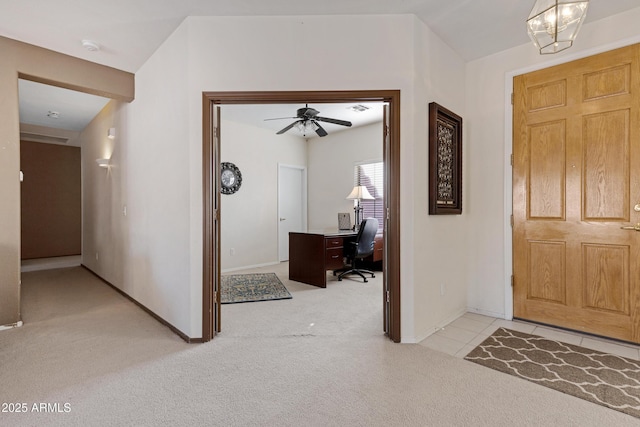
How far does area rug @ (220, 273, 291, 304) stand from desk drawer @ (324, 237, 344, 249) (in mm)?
817

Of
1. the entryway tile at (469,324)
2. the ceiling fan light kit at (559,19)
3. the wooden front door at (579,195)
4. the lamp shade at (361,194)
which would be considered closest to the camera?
the ceiling fan light kit at (559,19)

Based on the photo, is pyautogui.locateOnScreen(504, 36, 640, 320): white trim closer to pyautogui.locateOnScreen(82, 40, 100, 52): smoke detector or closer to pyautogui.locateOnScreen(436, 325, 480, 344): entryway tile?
pyautogui.locateOnScreen(436, 325, 480, 344): entryway tile

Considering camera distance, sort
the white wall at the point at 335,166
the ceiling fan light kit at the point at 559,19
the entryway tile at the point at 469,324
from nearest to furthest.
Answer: the ceiling fan light kit at the point at 559,19, the entryway tile at the point at 469,324, the white wall at the point at 335,166

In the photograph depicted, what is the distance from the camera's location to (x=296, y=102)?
2480mm

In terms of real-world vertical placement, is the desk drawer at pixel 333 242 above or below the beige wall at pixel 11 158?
below

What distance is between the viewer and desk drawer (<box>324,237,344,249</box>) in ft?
13.9

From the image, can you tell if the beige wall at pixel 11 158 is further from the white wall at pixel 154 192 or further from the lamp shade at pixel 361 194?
the lamp shade at pixel 361 194

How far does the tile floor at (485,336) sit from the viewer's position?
2350 millimetres

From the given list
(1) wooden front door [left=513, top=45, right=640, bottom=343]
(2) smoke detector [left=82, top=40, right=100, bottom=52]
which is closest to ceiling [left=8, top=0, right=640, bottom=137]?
(2) smoke detector [left=82, top=40, right=100, bottom=52]

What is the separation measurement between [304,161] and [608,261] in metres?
5.21

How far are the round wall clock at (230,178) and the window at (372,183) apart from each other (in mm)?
2166

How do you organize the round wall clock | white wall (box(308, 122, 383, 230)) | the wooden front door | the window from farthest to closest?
white wall (box(308, 122, 383, 230)) → the window → the round wall clock → the wooden front door

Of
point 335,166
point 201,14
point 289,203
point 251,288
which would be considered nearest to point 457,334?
point 251,288

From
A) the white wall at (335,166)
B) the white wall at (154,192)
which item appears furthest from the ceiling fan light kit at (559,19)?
the white wall at (335,166)
